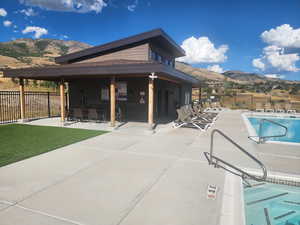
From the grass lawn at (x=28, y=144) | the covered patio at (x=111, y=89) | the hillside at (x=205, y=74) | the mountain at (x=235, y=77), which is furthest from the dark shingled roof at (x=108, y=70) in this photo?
the hillside at (x=205, y=74)

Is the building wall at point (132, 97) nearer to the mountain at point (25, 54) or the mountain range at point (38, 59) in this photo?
the mountain range at point (38, 59)

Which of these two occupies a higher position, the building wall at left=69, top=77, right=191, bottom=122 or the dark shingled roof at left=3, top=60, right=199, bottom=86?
the dark shingled roof at left=3, top=60, right=199, bottom=86

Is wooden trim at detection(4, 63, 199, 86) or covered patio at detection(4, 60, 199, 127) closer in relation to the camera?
wooden trim at detection(4, 63, 199, 86)

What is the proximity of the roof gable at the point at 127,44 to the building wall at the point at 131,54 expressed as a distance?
0.21 metres

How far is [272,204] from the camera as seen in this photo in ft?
10.9

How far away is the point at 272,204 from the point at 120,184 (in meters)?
2.77

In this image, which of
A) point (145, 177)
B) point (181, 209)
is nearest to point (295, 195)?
point (181, 209)

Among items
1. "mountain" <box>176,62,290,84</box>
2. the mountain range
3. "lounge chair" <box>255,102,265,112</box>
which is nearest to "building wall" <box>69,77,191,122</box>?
"lounge chair" <box>255,102,265,112</box>

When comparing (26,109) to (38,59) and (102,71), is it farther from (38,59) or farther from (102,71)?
(38,59)

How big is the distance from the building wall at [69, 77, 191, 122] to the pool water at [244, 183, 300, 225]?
27.8ft

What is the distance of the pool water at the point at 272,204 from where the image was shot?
296 centimetres

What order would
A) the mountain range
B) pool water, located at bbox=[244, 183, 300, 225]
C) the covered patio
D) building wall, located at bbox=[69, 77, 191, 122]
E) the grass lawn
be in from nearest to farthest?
pool water, located at bbox=[244, 183, 300, 225], the grass lawn, the covered patio, building wall, located at bbox=[69, 77, 191, 122], the mountain range

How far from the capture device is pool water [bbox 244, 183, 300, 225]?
2955 mm

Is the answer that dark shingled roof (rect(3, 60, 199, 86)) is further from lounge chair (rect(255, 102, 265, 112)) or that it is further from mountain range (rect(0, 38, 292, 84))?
mountain range (rect(0, 38, 292, 84))
